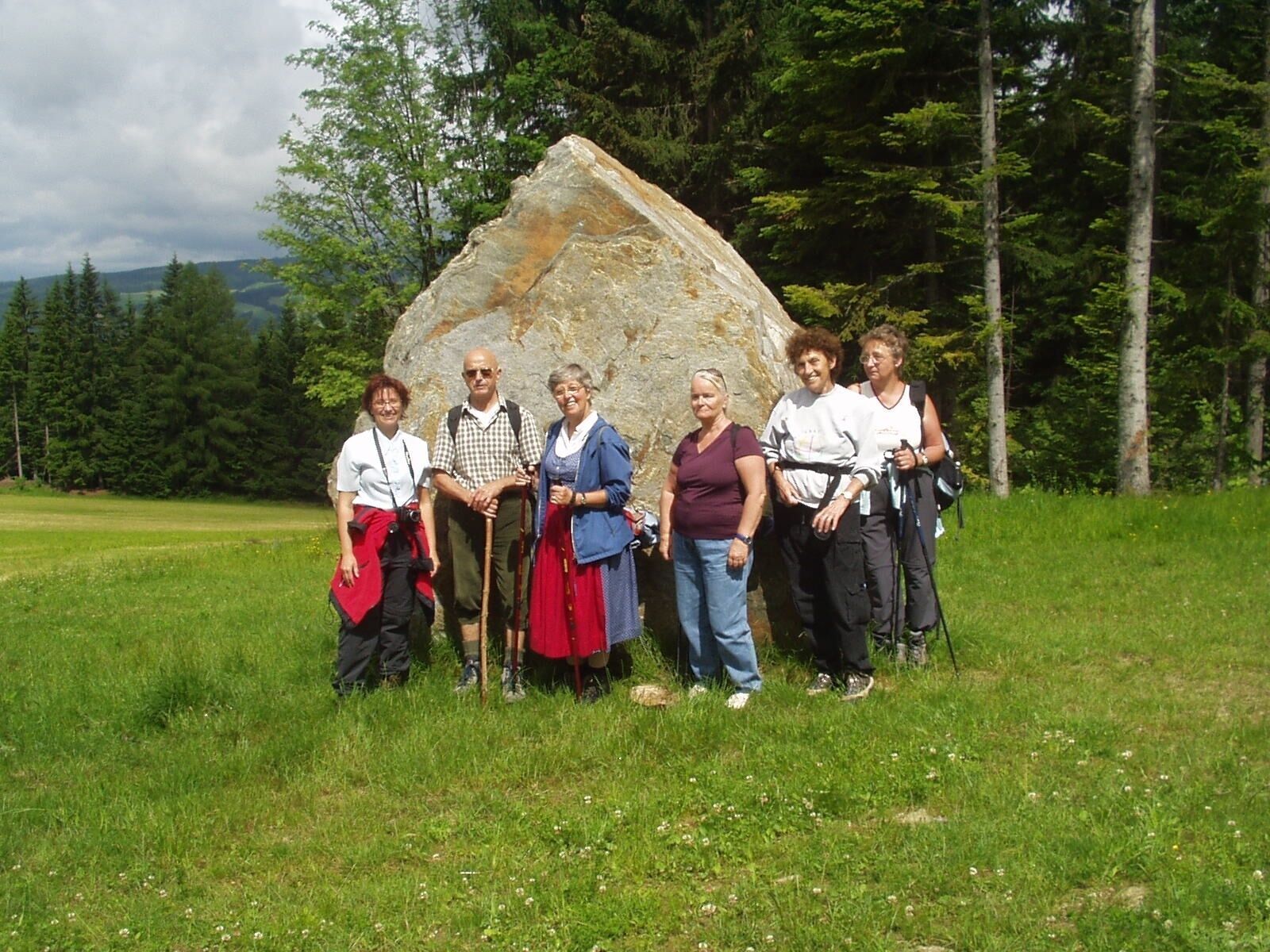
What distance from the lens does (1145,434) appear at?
622 inches

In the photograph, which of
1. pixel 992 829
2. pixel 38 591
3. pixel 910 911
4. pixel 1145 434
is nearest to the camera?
pixel 910 911

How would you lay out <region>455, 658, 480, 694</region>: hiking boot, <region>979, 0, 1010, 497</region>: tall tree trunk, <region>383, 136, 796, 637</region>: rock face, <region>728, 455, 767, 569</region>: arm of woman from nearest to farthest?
<region>728, 455, 767, 569</region>: arm of woman < <region>455, 658, 480, 694</region>: hiking boot < <region>383, 136, 796, 637</region>: rock face < <region>979, 0, 1010, 497</region>: tall tree trunk

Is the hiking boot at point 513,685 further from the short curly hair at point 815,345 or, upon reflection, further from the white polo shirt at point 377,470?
the short curly hair at point 815,345

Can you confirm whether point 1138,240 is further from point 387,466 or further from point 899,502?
point 387,466

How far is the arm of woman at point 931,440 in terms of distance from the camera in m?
6.94

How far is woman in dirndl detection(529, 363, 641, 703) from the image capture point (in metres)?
6.37

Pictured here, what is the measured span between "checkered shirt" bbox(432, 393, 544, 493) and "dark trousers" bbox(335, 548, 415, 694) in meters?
0.67

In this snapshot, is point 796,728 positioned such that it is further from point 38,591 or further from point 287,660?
point 38,591

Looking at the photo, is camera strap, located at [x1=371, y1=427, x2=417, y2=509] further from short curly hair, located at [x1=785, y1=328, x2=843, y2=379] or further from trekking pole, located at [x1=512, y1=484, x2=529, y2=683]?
short curly hair, located at [x1=785, y1=328, x2=843, y2=379]

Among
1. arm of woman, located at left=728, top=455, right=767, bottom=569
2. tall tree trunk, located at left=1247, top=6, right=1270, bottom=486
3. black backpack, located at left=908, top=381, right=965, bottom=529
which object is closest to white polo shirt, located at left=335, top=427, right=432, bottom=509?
arm of woman, located at left=728, top=455, right=767, bottom=569

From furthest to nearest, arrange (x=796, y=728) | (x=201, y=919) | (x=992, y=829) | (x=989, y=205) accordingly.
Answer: (x=989, y=205)
(x=796, y=728)
(x=992, y=829)
(x=201, y=919)

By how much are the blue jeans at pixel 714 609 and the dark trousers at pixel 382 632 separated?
167 cm

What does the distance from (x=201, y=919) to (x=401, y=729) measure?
1932 millimetres

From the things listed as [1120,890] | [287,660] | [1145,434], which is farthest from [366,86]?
[1120,890]
